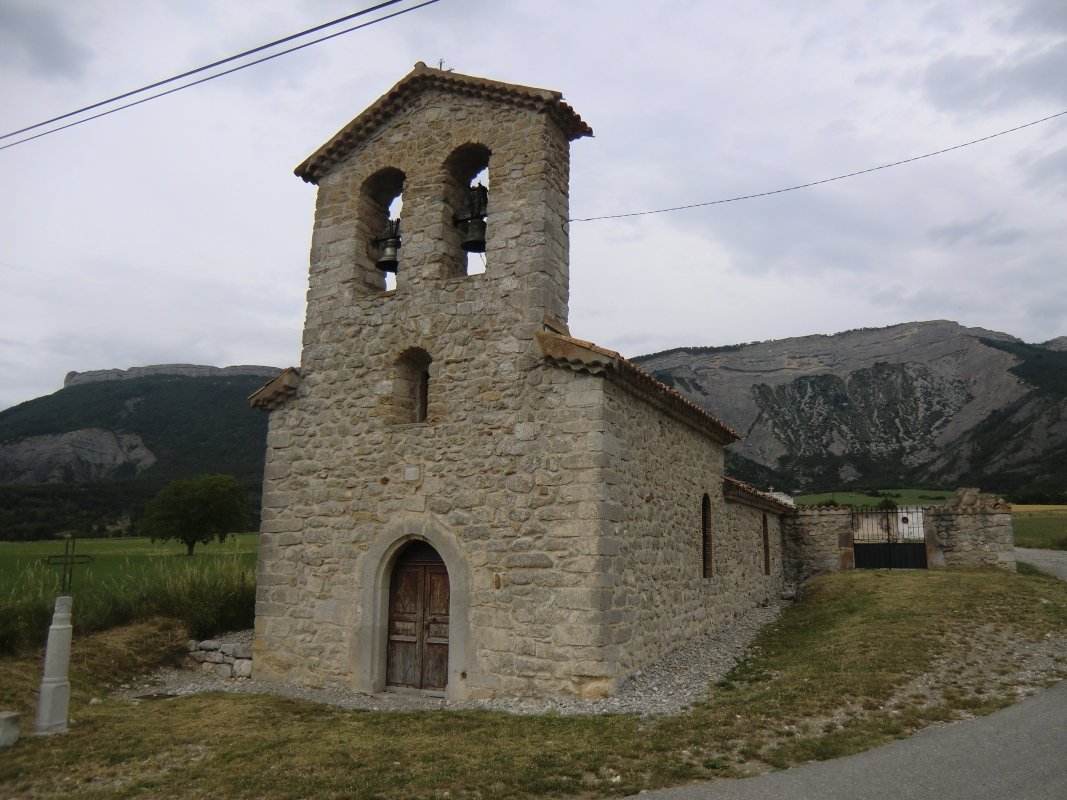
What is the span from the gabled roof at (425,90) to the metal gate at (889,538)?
17.3m

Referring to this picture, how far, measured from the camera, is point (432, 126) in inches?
425

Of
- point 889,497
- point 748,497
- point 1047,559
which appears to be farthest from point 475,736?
point 889,497

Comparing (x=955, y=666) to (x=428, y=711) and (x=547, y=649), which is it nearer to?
(x=547, y=649)

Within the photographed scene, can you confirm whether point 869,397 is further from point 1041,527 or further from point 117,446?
point 117,446

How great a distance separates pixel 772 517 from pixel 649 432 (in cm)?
1166

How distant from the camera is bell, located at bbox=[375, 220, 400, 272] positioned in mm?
11008

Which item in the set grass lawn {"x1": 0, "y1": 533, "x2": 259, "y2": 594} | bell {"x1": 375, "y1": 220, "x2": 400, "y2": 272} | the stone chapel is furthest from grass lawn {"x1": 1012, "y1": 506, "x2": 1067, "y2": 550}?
grass lawn {"x1": 0, "y1": 533, "x2": 259, "y2": 594}

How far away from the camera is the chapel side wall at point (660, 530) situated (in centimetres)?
900

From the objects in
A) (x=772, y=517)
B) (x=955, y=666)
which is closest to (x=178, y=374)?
(x=772, y=517)

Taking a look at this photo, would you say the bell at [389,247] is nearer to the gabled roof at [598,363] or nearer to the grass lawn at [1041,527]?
the gabled roof at [598,363]

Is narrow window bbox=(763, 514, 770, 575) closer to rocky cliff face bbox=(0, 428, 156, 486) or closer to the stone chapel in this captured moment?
the stone chapel

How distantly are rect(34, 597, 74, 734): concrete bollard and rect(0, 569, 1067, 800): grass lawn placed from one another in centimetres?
24

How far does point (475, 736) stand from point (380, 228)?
7.94 m

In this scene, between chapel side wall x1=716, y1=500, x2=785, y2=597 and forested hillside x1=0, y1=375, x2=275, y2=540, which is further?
forested hillside x1=0, y1=375, x2=275, y2=540
